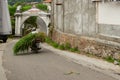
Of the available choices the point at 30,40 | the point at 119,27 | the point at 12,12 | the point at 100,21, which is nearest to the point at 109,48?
the point at 119,27

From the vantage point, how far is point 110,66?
41.4ft

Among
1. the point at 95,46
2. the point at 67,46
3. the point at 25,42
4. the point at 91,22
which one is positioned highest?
the point at 91,22

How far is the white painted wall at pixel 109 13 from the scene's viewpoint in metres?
14.6

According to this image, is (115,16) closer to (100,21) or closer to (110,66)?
(100,21)

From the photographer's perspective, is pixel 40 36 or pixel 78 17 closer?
pixel 78 17

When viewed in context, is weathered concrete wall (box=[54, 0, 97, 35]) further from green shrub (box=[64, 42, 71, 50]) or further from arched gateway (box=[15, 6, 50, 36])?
arched gateway (box=[15, 6, 50, 36])

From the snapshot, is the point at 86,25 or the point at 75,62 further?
the point at 86,25

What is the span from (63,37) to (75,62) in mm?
8006

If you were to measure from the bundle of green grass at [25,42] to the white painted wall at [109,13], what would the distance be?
5.81 meters

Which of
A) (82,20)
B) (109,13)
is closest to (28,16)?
(82,20)

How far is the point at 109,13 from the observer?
607 inches

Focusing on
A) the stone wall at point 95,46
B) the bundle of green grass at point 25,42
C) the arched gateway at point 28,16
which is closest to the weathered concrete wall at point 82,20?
the stone wall at point 95,46

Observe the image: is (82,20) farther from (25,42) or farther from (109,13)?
(25,42)

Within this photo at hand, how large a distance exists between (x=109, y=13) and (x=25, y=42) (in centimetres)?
686
